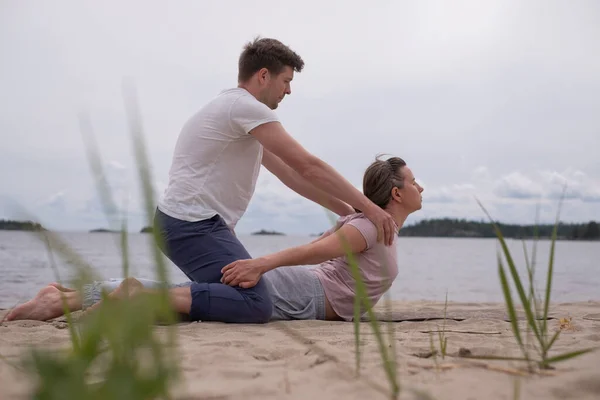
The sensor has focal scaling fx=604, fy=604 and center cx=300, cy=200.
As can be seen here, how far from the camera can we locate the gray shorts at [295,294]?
311 cm

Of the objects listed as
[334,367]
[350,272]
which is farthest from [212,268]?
[334,367]

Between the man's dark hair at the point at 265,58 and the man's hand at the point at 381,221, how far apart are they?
91cm

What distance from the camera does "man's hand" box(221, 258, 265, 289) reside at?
2.82 metres

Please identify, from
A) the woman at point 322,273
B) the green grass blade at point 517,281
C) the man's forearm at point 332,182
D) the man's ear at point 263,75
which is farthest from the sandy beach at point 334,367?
Result: the man's ear at point 263,75

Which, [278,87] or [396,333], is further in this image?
[278,87]

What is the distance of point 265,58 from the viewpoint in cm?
316

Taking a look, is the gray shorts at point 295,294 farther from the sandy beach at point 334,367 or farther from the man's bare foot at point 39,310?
the man's bare foot at point 39,310

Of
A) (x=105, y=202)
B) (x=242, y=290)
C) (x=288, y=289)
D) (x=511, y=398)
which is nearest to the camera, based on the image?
(x=105, y=202)

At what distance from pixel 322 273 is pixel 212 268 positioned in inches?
24.4

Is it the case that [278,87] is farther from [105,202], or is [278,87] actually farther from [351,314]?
[105,202]

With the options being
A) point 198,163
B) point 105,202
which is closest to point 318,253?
point 198,163

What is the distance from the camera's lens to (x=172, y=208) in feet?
9.75

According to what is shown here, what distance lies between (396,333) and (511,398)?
1.26 meters

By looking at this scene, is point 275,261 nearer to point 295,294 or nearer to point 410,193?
point 295,294
